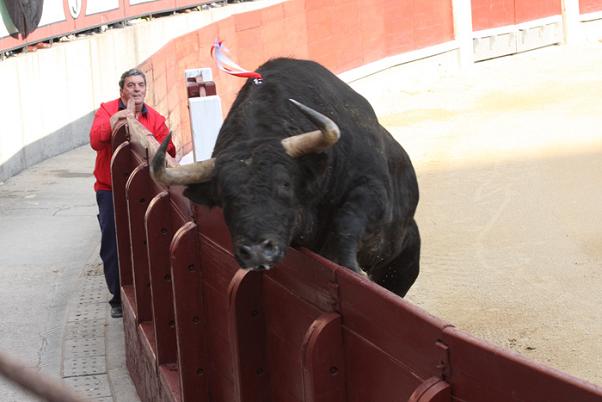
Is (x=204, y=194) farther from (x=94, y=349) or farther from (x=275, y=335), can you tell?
(x=94, y=349)

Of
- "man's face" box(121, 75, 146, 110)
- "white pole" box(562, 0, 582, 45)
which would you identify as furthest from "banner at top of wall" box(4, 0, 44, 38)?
"white pole" box(562, 0, 582, 45)

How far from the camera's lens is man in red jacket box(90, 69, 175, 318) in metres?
6.15

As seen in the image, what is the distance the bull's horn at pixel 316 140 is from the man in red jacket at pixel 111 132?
8.02 ft

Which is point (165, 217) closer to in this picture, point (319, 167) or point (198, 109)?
point (319, 167)

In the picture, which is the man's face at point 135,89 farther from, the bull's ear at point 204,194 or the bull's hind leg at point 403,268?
the bull's ear at point 204,194

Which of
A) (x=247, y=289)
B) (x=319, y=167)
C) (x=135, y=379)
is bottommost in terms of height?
(x=135, y=379)

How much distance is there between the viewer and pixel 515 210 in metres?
8.94

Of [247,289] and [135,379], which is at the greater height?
[247,289]

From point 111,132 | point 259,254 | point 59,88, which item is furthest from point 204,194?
point 59,88

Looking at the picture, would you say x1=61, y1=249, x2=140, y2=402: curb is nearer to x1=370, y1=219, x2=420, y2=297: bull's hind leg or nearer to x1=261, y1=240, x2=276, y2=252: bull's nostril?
x1=370, y1=219, x2=420, y2=297: bull's hind leg

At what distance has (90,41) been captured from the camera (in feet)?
45.6

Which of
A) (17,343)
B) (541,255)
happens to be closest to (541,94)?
(541,255)

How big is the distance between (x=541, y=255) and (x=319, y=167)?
3.96 meters

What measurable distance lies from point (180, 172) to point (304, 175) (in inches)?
15.7
